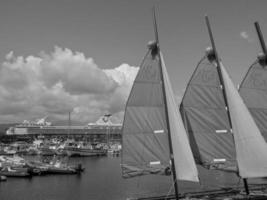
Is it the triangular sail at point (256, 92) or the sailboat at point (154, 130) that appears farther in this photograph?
the triangular sail at point (256, 92)

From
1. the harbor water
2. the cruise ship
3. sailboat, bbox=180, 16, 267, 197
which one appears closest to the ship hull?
the harbor water

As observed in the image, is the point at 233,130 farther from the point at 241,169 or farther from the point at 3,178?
the point at 3,178

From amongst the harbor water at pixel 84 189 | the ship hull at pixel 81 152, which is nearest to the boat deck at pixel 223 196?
the harbor water at pixel 84 189

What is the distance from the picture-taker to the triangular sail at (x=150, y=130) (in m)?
13.6

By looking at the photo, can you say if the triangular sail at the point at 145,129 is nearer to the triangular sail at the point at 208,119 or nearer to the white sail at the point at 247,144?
the triangular sail at the point at 208,119

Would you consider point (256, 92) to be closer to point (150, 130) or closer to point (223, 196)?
point (223, 196)

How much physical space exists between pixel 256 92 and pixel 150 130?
7.91 meters

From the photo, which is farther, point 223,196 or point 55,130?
point 55,130


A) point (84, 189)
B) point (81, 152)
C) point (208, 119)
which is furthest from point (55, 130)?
point (208, 119)

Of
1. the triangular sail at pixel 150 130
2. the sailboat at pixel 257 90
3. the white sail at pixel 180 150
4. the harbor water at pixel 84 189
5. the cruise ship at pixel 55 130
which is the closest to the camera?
the white sail at pixel 180 150

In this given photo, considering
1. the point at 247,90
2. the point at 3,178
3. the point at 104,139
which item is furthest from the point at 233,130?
the point at 104,139

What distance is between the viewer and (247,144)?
44.3 ft

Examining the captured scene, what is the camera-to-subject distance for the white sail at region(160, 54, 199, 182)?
13.2 m

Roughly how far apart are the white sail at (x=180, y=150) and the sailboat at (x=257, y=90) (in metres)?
6.03
